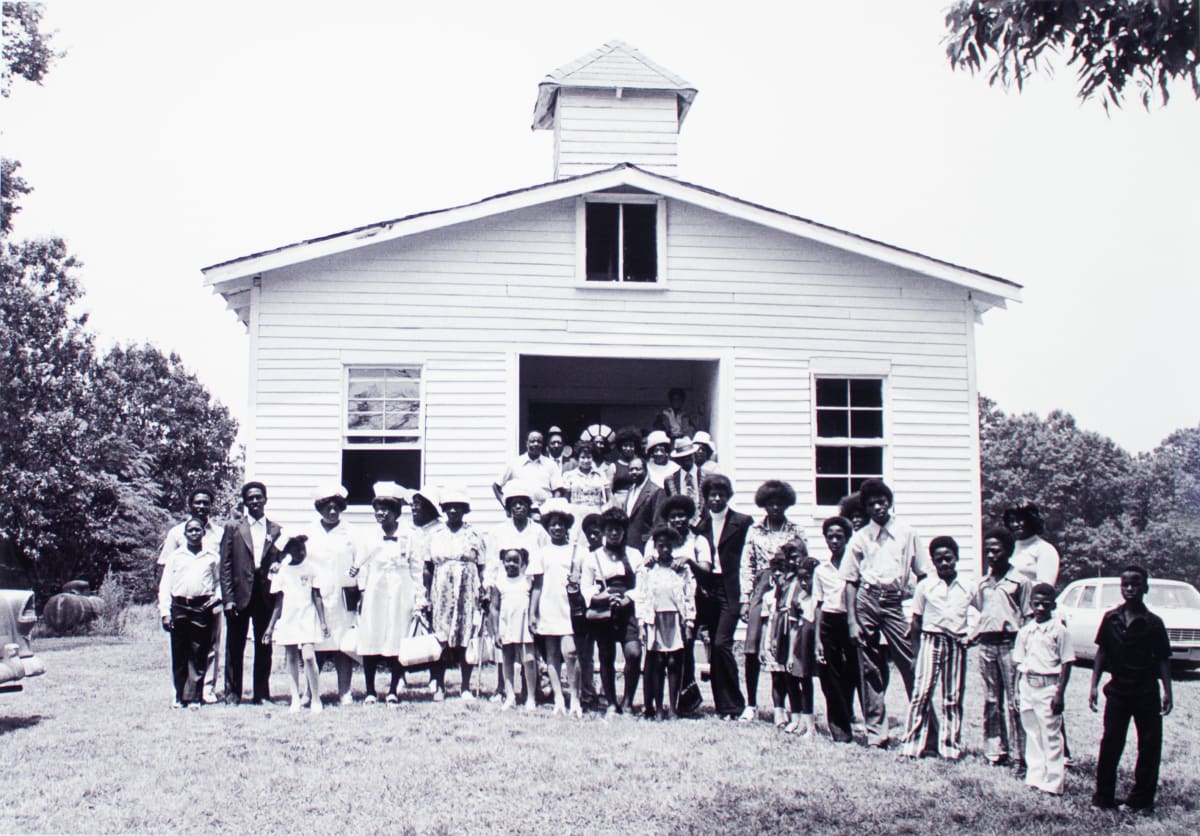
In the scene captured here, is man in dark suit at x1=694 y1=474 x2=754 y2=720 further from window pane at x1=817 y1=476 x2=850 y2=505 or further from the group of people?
window pane at x1=817 y1=476 x2=850 y2=505

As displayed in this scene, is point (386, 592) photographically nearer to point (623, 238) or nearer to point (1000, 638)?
point (1000, 638)

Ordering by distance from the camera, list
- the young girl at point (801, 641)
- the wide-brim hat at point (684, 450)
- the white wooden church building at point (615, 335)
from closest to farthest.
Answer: the young girl at point (801, 641), the wide-brim hat at point (684, 450), the white wooden church building at point (615, 335)

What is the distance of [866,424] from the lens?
14.2 metres

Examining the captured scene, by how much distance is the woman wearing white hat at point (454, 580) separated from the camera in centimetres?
961

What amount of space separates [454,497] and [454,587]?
746mm

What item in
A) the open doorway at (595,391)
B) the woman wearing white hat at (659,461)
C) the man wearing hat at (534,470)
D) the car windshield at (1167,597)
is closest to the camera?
the woman wearing white hat at (659,461)

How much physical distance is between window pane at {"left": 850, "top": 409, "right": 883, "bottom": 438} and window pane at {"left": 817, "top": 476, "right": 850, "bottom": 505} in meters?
0.58

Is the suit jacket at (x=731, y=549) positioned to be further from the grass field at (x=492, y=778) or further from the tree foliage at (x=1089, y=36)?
the tree foliage at (x=1089, y=36)

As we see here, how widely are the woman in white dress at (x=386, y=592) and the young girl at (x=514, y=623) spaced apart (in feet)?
2.59

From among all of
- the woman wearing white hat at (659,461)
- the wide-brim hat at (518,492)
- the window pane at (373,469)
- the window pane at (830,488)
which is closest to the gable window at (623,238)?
the window pane at (373,469)

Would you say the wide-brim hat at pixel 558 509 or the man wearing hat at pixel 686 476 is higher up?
the man wearing hat at pixel 686 476

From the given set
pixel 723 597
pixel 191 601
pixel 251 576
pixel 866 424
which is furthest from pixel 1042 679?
pixel 866 424

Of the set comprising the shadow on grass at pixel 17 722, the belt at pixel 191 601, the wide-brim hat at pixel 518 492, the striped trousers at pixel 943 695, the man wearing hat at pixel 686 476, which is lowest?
the shadow on grass at pixel 17 722

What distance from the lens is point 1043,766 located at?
711 cm
